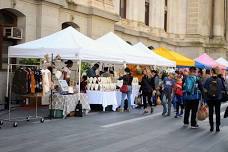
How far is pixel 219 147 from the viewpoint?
10.1m

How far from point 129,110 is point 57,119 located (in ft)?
15.2

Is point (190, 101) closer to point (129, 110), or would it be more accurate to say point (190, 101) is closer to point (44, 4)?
point (129, 110)

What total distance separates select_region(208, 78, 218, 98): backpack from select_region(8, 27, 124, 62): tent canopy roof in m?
4.47

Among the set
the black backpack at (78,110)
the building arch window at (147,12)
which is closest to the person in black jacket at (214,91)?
the black backpack at (78,110)

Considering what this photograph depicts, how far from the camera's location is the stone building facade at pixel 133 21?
757 inches

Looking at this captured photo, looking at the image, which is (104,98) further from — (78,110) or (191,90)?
(191,90)

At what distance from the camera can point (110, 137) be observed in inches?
427

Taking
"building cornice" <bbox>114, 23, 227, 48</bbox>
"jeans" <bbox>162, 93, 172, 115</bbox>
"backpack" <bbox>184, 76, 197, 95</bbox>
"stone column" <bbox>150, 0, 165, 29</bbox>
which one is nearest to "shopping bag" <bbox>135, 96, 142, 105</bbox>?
"jeans" <bbox>162, 93, 172, 115</bbox>

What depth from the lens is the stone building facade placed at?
1923 cm

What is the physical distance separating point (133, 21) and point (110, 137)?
23.2 m

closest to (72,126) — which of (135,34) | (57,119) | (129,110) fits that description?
(57,119)

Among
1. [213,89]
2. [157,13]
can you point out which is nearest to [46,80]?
[213,89]

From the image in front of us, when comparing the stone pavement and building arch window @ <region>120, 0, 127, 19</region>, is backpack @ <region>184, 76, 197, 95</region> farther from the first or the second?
building arch window @ <region>120, 0, 127, 19</region>

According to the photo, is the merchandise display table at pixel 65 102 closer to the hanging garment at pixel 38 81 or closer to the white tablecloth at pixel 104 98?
the hanging garment at pixel 38 81
